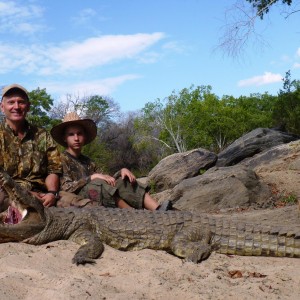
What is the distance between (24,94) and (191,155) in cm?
1069

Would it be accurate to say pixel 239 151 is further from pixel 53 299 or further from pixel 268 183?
pixel 53 299

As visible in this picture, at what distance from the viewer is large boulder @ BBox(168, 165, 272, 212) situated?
10648 mm

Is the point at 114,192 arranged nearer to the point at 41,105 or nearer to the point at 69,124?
the point at 69,124

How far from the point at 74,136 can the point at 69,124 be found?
20 cm

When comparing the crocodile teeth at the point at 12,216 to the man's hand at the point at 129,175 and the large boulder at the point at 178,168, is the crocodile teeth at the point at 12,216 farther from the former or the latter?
the large boulder at the point at 178,168

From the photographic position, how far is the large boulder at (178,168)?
51.6ft

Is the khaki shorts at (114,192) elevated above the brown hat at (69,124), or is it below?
below

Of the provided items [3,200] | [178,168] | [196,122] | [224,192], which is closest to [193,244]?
[3,200]

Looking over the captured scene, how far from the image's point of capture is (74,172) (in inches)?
258

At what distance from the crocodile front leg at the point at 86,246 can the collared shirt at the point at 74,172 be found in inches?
40.2

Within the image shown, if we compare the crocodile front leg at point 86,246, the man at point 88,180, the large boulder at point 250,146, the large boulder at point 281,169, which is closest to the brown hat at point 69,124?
the man at point 88,180

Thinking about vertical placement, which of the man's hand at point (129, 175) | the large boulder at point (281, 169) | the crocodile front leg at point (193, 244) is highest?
the man's hand at point (129, 175)

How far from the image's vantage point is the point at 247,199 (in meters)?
10.6

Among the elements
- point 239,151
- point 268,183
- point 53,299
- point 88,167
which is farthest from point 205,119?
point 53,299
